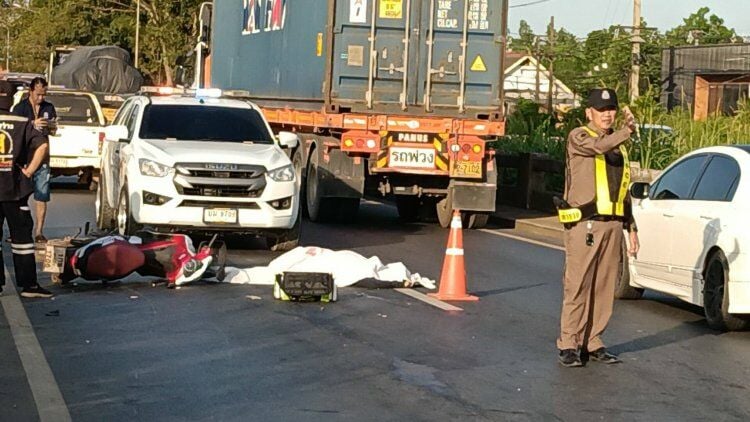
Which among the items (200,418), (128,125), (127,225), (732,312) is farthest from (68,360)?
(128,125)

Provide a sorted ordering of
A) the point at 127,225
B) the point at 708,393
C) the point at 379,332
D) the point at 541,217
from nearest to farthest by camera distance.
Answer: the point at 708,393
the point at 379,332
the point at 127,225
the point at 541,217

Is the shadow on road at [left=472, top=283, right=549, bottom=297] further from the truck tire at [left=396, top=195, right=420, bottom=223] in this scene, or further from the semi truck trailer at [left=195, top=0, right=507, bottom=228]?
the truck tire at [left=396, top=195, right=420, bottom=223]

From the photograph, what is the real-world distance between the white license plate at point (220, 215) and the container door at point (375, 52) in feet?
14.9

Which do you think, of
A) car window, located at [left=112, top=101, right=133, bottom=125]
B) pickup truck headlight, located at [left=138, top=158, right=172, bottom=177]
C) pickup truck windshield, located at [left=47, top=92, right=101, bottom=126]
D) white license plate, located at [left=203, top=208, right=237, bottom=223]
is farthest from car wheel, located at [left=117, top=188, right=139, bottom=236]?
pickup truck windshield, located at [left=47, top=92, right=101, bottom=126]

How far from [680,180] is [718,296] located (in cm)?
165

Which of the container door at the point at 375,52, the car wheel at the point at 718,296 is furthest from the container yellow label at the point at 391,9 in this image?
the car wheel at the point at 718,296

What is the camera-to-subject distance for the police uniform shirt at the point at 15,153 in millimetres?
11656

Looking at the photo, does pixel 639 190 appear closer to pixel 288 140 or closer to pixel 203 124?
pixel 288 140

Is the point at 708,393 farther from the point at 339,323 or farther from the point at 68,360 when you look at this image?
the point at 68,360

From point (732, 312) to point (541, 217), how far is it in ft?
37.4

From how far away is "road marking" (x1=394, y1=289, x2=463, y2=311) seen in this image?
1192 cm

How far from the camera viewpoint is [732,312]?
10922 mm

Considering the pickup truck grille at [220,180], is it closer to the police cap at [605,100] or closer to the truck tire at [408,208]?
the police cap at [605,100]

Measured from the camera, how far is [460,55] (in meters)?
19.8
